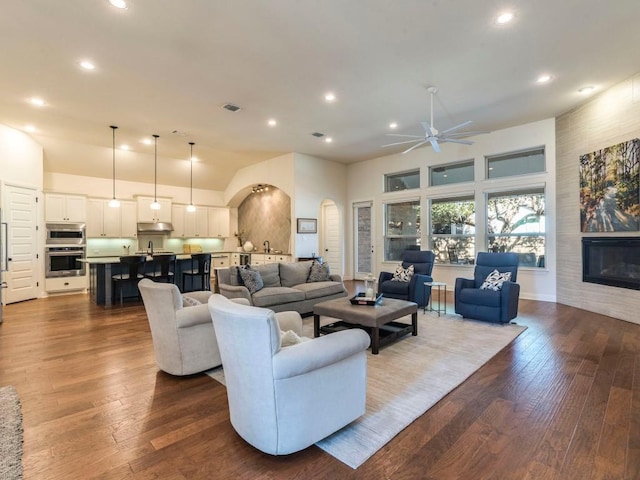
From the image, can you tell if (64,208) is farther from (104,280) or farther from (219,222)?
(219,222)

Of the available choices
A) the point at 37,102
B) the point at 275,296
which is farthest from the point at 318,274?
the point at 37,102

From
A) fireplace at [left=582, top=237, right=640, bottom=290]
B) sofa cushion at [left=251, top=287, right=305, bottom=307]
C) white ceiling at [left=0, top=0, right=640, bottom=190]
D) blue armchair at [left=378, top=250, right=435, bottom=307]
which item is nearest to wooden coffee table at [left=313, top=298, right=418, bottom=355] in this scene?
sofa cushion at [left=251, top=287, right=305, bottom=307]

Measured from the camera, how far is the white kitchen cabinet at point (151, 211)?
30.4 ft

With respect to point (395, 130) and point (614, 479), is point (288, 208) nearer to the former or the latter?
point (395, 130)

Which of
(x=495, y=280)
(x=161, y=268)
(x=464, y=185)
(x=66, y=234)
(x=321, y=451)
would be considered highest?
(x=464, y=185)

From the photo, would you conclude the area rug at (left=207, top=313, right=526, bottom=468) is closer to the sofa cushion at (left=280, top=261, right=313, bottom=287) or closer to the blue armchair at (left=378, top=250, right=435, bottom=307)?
the blue armchair at (left=378, top=250, right=435, bottom=307)

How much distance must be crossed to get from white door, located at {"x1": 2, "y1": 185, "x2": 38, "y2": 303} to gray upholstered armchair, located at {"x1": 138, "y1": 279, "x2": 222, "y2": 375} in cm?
536

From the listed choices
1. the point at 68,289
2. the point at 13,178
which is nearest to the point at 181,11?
the point at 13,178

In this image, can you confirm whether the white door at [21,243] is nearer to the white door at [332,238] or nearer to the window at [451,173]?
the white door at [332,238]

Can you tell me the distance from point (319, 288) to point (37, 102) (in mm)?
5358

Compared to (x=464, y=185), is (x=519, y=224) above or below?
below

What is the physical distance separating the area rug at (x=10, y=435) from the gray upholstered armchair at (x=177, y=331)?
1037mm

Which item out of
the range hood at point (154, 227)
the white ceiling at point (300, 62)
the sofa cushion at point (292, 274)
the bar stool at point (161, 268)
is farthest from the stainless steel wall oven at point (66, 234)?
the sofa cushion at point (292, 274)

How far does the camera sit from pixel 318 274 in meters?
5.79
